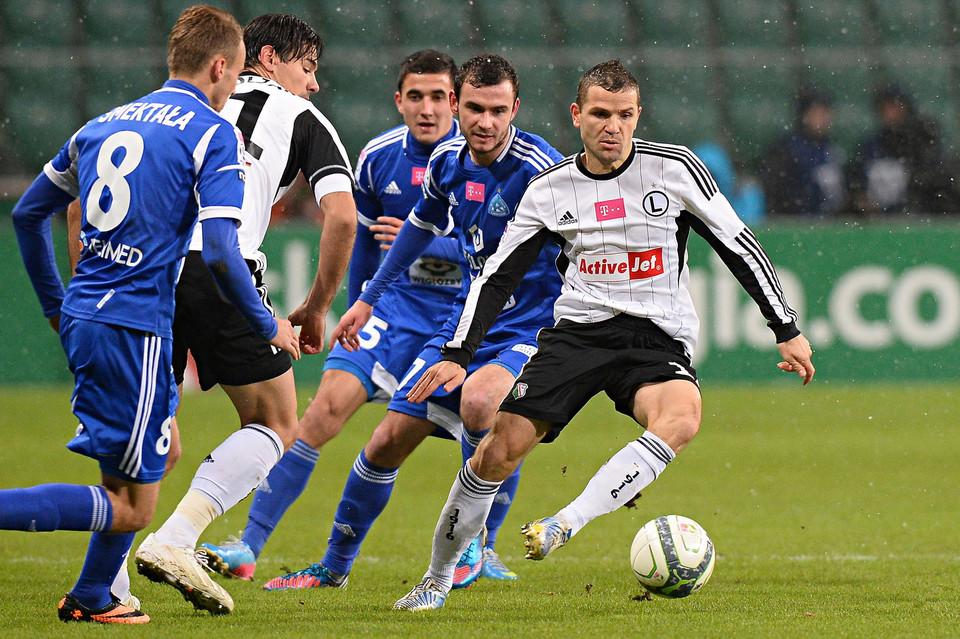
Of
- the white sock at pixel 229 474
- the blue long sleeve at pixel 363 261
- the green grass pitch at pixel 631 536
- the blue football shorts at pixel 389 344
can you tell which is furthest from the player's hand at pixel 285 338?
the blue long sleeve at pixel 363 261

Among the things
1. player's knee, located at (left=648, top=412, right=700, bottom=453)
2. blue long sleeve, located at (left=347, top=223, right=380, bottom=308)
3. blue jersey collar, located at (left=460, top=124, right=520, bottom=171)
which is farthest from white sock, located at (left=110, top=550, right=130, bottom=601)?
blue long sleeve, located at (left=347, top=223, right=380, bottom=308)

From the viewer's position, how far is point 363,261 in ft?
20.9

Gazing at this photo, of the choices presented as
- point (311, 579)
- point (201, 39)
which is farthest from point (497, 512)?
point (201, 39)

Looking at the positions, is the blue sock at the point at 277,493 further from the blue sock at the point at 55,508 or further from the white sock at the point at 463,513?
the blue sock at the point at 55,508

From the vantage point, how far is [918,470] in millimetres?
8391

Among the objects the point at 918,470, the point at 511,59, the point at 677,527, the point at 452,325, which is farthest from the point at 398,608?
the point at 511,59

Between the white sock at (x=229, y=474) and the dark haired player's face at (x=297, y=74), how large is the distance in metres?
1.35

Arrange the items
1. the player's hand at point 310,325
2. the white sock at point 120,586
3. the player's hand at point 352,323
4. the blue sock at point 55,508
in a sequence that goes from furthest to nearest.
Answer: the player's hand at point 352,323
the player's hand at point 310,325
the white sock at point 120,586
the blue sock at point 55,508

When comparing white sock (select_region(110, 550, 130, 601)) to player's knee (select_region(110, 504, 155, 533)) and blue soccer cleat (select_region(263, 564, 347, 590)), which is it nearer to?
player's knee (select_region(110, 504, 155, 533))

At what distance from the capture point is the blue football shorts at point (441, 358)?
537cm

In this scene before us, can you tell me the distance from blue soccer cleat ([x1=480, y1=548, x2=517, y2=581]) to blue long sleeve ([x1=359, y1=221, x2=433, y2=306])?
1.18m

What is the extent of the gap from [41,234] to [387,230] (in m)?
1.97

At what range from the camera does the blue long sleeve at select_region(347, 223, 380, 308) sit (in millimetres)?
6383

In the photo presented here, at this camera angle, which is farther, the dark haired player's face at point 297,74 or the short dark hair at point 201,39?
the dark haired player's face at point 297,74
